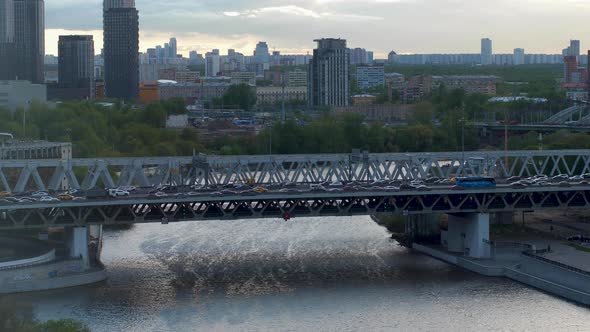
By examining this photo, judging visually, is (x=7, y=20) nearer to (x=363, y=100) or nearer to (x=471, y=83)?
(x=363, y=100)

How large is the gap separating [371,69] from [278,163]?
8114cm

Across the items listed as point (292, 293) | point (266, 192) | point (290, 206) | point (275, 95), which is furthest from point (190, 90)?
point (292, 293)

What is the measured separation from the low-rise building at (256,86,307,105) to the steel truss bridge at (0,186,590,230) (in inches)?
2402

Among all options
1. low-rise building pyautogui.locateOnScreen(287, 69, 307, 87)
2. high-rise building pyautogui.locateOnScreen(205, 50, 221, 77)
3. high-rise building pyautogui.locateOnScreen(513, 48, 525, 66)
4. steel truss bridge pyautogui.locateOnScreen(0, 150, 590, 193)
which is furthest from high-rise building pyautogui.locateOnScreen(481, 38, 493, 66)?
steel truss bridge pyautogui.locateOnScreen(0, 150, 590, 193)

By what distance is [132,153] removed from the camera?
44.2m

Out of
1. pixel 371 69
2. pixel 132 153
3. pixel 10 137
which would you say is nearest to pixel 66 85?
pixel 371 69

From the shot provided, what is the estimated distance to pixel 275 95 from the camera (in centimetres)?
8838

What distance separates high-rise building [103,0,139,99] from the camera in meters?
88.0

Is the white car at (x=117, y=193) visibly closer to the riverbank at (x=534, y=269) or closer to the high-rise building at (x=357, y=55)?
the riverbank at (x=534, y=269)

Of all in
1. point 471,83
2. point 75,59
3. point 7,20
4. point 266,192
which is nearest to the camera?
point 266,192

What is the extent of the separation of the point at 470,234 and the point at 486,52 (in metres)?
155

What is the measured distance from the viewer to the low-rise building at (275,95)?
287 feet

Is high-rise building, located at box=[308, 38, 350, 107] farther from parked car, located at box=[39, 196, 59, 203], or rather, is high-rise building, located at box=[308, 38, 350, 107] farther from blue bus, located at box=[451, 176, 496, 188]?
parked car, located at box=[39, 196, 59, 203]

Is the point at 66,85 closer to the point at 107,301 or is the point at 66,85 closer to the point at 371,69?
the point at 371,69
